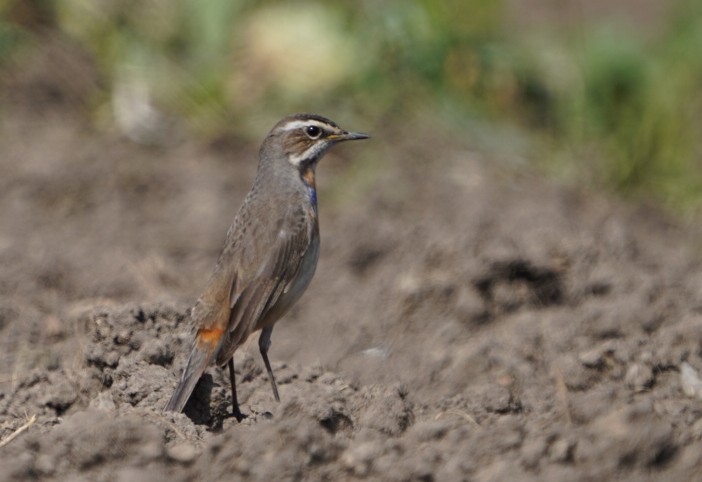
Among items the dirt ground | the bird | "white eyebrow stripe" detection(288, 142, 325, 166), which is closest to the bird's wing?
the bird

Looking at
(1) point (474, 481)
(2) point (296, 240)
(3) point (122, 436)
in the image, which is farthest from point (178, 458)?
(2) point (296, 240)

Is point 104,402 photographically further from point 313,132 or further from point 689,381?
point 689,381

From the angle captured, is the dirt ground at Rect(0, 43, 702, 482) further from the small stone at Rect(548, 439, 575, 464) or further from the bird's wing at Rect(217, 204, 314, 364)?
the bird's wing at Rect(217, 204, 314, 364)

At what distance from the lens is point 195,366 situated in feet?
20.3

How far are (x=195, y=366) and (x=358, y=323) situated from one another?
2.13 metres

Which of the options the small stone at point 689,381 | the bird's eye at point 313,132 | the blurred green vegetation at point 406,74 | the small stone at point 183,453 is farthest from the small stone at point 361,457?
the blurred green vegetation at point 406,74

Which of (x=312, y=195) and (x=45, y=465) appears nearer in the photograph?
(x=45, y=465)

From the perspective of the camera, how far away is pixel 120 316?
6.57m

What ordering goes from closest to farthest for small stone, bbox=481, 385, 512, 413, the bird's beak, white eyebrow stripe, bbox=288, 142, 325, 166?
1. small stone, bbox=481, 385, 512, 413
2. white eyebrow stripe, bbox=288, 142, 325, 166
3. the bird's beak

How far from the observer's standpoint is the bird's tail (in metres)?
5.89

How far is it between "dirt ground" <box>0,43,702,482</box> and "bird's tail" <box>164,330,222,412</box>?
122mm

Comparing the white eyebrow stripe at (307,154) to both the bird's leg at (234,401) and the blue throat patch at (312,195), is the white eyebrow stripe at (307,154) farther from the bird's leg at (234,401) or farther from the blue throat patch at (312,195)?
the bird's leg at (234,401)

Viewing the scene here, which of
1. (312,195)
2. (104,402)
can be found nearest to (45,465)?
(104,402)

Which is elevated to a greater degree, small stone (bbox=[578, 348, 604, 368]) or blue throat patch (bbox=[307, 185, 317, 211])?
blue throat patch (bbox=[307, 185, 317, 211])
